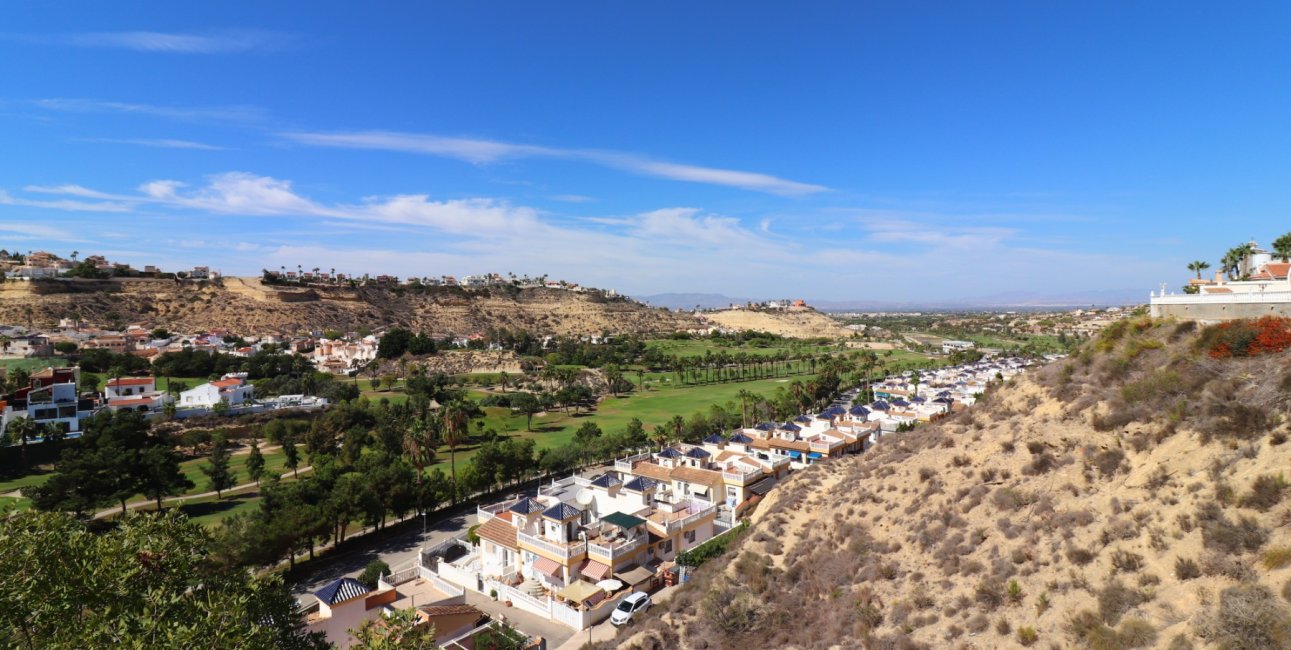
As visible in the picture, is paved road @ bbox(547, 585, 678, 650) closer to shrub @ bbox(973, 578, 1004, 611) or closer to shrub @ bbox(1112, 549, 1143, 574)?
shrub @ bbox(973, 578, 1004, 611)

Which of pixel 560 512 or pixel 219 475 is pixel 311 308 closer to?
pixel 219 475

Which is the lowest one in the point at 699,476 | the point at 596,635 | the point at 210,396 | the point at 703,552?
the point at 596,635

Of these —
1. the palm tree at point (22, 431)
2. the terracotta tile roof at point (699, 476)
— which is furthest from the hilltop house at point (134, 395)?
the terracotta tile roof at point (699, 476)

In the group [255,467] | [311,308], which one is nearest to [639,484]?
[255,467]

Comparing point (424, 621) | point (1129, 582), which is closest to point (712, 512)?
point (424, 621)

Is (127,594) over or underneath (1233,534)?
underneath

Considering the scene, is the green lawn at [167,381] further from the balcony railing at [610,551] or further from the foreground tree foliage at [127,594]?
the foreground tree foliage at [127,594]
